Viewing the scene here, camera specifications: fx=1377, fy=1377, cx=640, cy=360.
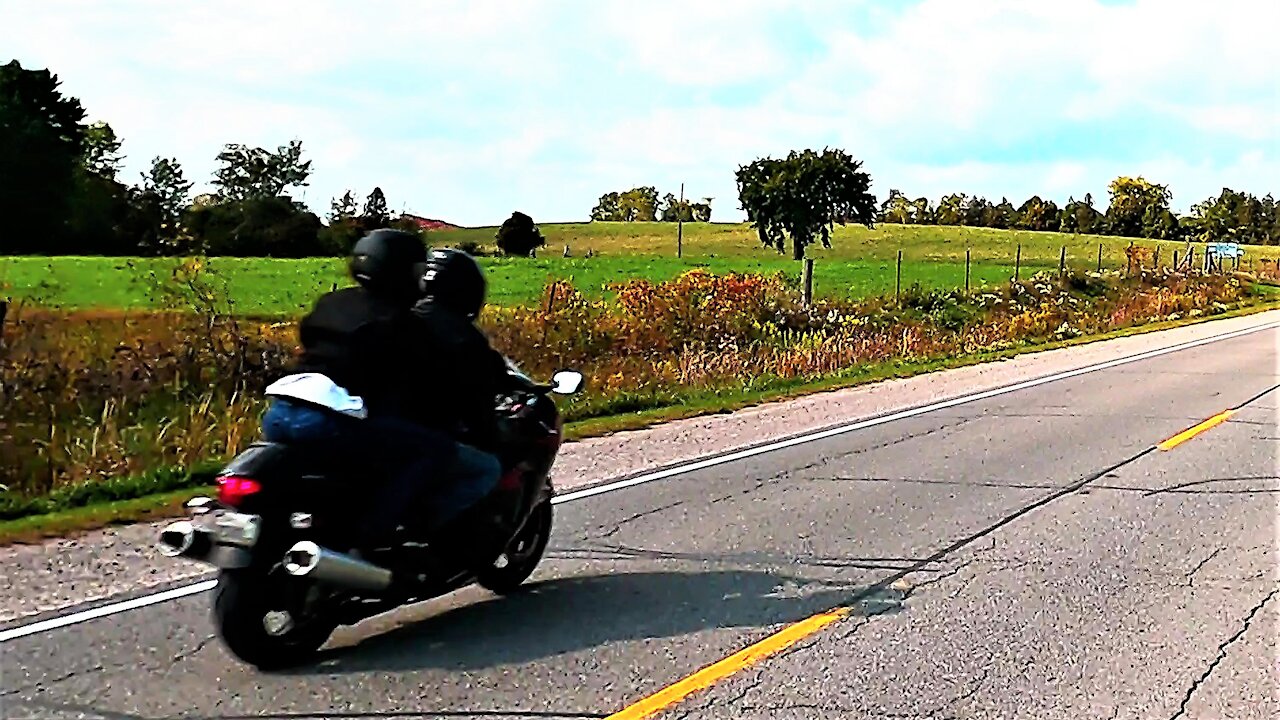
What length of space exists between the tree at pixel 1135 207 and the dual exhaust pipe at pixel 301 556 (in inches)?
5851

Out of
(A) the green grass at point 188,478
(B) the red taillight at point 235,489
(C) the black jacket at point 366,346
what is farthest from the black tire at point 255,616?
(A) the green grass at point 188,478

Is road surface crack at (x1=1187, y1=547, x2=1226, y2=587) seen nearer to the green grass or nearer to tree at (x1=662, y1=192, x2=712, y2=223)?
the green grass

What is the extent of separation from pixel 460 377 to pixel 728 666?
1782mm

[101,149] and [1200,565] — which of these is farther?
[101,149]

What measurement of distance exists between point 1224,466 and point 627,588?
729 centimetres

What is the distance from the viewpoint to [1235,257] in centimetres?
7694

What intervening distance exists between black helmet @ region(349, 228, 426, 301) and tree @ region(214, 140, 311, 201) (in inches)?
1489

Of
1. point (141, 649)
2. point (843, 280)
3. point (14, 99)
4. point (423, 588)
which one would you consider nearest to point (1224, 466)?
point (423, 588)

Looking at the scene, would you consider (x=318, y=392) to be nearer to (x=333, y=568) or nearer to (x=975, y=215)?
(x=333, y=568)

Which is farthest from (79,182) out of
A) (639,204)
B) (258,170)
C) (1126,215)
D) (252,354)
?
(1126,215)

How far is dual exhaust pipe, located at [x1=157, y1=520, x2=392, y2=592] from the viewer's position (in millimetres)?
5578

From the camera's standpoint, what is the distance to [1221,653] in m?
6.43

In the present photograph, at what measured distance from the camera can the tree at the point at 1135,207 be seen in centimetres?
14750

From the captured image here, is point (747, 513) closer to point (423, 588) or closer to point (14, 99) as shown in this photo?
point (423, 588)
